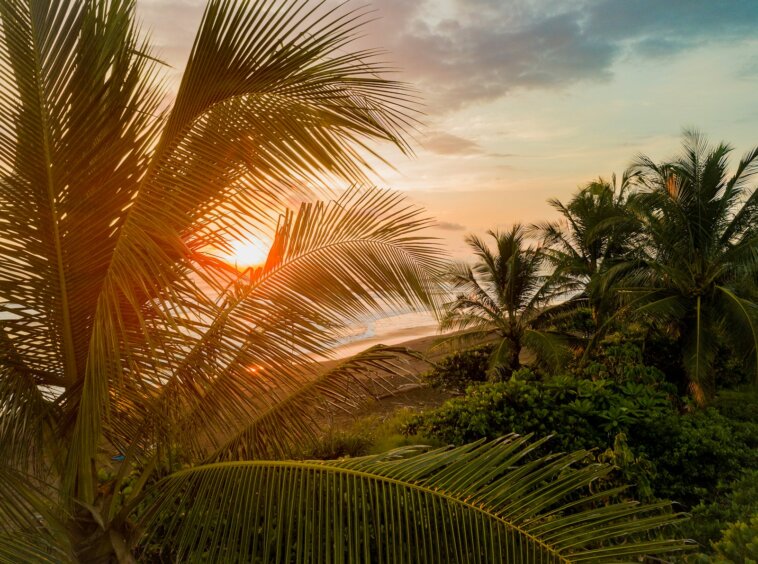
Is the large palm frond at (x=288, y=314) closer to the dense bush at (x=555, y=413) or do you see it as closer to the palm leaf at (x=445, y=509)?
the palm leaf at (x=445, y=509)

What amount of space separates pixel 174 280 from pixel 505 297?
39.0 feet

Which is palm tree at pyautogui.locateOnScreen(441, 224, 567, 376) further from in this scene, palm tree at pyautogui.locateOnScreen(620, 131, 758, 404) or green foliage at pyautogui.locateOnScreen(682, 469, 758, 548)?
green foliage at pyautogui.locateOnScreen(682, 469, 758, 548)

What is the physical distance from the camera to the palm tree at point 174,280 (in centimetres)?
214

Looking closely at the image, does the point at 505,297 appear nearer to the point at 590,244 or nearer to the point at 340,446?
the point at 590,244

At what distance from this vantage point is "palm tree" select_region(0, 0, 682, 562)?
2.14 m

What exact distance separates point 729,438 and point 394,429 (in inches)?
192

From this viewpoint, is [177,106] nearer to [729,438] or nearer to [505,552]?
[505,552]

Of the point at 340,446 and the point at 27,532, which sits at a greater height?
the point at 27,532

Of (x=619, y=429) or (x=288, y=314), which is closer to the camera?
(x=288, y=314)

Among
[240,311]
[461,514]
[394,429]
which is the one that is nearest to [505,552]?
[461,514]

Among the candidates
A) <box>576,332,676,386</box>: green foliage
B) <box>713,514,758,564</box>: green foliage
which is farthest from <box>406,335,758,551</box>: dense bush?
<box>713,514,758,564</box>: green foliage

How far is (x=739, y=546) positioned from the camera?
356 centimetres

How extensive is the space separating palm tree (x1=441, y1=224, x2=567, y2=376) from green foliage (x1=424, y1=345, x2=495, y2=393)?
0.51 m

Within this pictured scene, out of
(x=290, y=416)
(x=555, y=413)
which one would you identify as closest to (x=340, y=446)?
Answer: (x=555, y=413)
